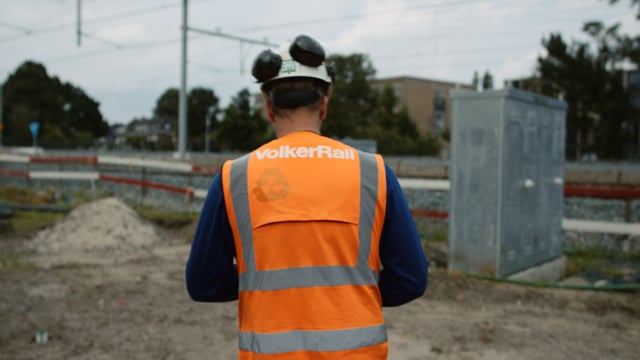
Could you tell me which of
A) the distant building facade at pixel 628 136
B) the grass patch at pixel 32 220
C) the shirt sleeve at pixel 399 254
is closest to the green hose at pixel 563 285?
the shirt sleeve at pixel 399 254

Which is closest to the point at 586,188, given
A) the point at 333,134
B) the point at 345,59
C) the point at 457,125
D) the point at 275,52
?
the point at 457,125

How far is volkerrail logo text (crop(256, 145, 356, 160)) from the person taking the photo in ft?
6.55

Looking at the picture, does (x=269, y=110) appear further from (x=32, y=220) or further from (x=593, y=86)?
(x=593, y=86)

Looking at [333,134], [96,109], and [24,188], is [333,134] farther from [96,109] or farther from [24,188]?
[96,109]

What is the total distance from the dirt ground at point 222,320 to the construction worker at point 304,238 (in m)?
3.55

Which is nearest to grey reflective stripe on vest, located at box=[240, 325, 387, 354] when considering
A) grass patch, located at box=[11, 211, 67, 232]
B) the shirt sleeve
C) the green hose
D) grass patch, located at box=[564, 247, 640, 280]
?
the shirt sleeve

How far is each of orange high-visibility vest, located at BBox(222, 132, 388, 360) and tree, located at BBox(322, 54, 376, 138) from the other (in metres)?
53.7

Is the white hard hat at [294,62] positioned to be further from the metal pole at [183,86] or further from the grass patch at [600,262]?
the metal pole at [183,86]

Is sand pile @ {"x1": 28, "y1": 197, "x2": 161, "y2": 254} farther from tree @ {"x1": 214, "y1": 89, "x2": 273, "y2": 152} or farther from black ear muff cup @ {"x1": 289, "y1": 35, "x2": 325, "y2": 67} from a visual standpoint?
tree @ {"x1": 214, "y1": 89, "x2": 273, "y2": 152}

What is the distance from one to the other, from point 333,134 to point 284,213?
182 ft

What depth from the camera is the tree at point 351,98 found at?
57.5m

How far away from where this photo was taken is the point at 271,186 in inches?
77.3

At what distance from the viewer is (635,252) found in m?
9.55

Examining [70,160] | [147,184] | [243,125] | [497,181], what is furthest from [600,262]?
[243,125]
